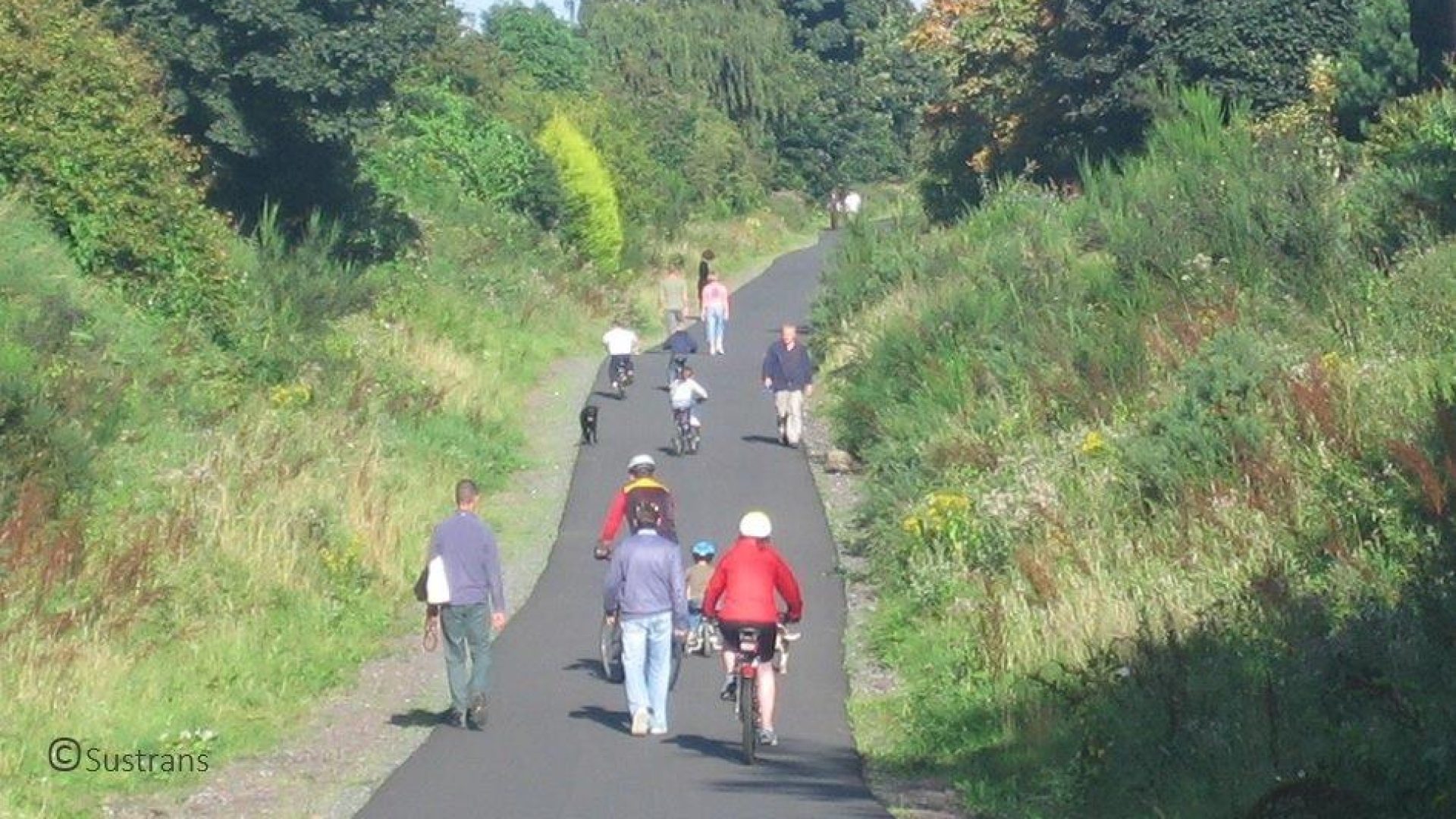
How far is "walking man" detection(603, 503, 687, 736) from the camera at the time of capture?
16.4 m

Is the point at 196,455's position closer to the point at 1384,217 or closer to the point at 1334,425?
the point at 1334,425

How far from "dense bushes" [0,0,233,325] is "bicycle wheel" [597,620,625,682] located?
10558mm

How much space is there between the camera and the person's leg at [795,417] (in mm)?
32156

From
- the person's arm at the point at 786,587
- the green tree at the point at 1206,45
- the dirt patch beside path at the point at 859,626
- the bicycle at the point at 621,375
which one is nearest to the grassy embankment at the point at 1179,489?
the dirt patch beside path at the point at 859,626

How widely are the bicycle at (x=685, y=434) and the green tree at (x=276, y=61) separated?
24.1 feet

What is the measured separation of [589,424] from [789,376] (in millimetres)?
2995

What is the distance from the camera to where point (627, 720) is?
17.3 m

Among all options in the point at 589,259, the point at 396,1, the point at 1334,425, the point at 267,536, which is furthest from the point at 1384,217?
the point at 589,259

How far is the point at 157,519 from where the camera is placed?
20.1 metres

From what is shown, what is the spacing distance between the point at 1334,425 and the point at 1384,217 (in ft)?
27.6

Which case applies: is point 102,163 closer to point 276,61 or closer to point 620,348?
point 276,61

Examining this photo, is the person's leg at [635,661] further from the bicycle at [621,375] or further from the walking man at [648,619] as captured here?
the bicycle at [621,375]

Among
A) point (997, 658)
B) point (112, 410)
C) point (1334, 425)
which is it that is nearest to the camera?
point (997, 658)

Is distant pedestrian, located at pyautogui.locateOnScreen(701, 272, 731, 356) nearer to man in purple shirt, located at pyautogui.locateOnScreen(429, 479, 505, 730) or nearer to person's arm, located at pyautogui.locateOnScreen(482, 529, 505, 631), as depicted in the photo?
man in purple shirt, located at pyautogui.locateOnScreen(429, 479, 505, 730)
